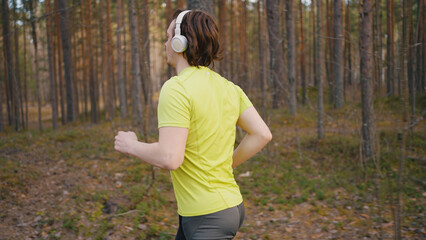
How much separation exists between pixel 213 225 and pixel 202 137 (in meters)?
0.41

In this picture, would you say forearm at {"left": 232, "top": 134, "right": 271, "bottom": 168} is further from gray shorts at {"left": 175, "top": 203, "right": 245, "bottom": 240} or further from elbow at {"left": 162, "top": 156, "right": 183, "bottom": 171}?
elbow at {"left": 162, "top": 156, "right": 183, "bottom": 171}

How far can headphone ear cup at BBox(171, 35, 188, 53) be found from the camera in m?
1.68

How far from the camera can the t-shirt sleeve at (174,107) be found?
Result: 1.55 m

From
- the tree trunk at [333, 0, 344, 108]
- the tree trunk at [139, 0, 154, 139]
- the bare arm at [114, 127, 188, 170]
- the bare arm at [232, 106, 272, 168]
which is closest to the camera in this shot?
the bare arm at [114, 127, 188, 170]

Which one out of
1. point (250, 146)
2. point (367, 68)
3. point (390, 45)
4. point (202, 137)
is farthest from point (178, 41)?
point (390, 45)

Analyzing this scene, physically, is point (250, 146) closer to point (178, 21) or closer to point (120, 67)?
point (178, 21)

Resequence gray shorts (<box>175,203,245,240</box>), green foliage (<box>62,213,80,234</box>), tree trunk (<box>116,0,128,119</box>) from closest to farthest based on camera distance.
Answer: gray shorts (<box>175,203,245,240</box>) → green foliage (<box>62,213,80,234</box>) → tree trunk (<box>116,0,128,119</box>)

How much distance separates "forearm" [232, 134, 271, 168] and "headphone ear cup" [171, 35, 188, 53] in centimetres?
63

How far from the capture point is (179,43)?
1688 millimetres

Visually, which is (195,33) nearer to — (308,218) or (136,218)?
(136,218)

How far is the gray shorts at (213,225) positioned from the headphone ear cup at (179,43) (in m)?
0.79

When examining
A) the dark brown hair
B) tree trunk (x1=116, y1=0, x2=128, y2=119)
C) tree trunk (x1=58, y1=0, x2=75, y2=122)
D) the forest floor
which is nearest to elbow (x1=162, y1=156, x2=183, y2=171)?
the dark brown hair

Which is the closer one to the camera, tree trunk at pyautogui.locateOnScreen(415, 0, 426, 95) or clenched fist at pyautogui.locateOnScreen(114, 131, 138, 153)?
clenched fist at pyautogui.locateOnScreen(114, 131, 138, 153)

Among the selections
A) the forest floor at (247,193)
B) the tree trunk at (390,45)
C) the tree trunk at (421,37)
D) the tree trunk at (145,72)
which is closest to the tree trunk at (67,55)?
the tree trunk at (145,72)
